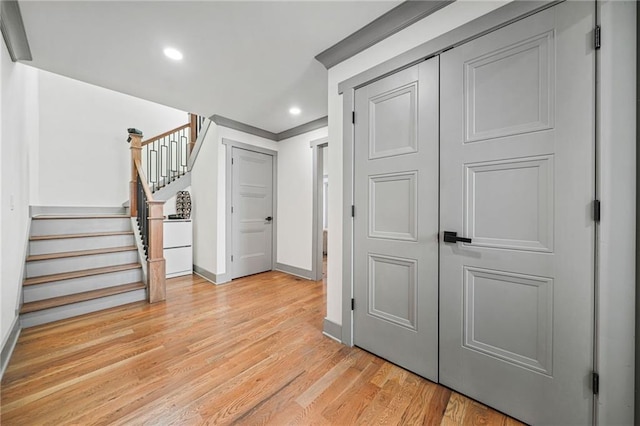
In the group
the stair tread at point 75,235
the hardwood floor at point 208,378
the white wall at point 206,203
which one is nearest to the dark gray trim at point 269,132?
the white wall at point 206,203

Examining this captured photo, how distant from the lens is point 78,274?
270 cm

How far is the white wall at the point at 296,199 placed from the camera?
3922 mm

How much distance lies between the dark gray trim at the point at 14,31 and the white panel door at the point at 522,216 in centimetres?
289

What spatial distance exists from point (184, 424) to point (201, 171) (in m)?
3.63

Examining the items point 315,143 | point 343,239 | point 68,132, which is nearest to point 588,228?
point 343,239

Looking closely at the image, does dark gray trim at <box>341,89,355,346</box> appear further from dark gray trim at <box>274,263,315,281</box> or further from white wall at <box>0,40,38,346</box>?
white wall at <box>0,40,38,346</box>

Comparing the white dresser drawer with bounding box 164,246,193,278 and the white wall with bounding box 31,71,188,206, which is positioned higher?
the white wall with bounding box 31,71,188,206

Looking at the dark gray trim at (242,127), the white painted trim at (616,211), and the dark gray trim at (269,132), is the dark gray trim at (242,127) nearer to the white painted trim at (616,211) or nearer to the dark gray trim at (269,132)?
the dark gray trim at (269,132)

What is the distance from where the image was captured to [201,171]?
4156mm

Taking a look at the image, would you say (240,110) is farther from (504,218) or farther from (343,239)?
(504,218)

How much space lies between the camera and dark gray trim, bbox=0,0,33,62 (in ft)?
5.44

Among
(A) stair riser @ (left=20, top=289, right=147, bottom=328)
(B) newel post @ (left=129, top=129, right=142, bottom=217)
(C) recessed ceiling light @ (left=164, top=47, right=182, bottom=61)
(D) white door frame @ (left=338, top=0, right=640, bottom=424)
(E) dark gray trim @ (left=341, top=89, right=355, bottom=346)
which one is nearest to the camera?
(D) white door frame @ (left=338, top=0, right=640, bottom=424)

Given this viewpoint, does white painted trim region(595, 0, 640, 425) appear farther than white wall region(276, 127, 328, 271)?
No

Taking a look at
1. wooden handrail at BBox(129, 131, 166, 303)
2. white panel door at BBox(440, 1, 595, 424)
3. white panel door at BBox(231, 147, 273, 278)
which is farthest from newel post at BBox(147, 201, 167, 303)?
white panel door at BBox(440, 1, 595, 424)
